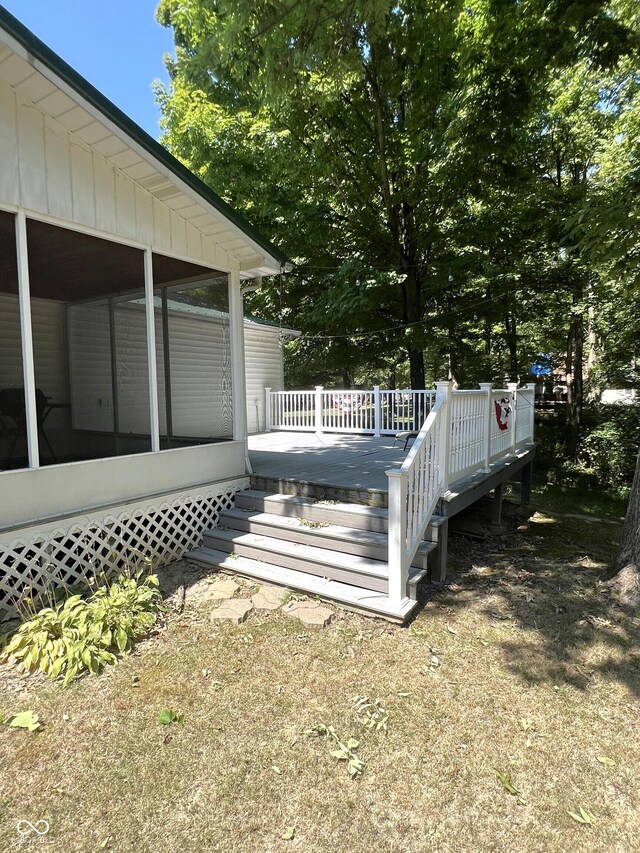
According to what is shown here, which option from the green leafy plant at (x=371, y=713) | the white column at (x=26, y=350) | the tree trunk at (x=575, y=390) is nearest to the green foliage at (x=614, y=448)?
the tree trunk at (x=575, y=390)

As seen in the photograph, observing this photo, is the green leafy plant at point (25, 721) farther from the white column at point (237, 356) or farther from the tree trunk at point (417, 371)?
the tree trunk at point (417, 371)

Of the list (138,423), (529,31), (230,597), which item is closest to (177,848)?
(230,597)

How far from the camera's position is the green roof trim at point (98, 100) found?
10.1ft

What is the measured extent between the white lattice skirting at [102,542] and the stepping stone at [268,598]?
3.68 feet

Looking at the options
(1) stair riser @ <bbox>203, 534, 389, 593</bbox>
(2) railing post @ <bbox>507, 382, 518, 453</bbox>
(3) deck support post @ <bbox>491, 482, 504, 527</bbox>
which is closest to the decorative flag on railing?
(2) railing post @ <bbox>507, 382, 518, 453</bbox>

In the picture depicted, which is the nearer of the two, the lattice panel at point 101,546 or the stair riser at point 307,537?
the lattice panel at point 101,546

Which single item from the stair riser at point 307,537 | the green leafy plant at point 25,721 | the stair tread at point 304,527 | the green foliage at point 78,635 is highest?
the stair tread at point 304,527

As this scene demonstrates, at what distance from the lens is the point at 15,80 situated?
3.46 metres

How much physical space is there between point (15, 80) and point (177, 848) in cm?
491

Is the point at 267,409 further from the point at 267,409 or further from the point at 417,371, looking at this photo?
the point at 417,371

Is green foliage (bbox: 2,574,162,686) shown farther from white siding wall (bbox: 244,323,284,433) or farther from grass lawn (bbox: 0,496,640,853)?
white siding wall (bbox: 244,323,284,433)

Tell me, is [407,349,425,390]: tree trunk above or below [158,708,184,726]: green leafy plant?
above

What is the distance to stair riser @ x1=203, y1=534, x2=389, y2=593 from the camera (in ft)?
12.5

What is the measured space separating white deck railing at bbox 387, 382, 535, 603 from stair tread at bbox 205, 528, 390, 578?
318 mm
